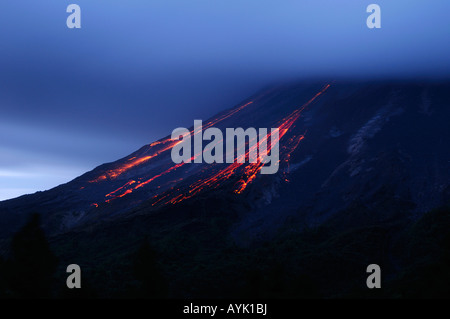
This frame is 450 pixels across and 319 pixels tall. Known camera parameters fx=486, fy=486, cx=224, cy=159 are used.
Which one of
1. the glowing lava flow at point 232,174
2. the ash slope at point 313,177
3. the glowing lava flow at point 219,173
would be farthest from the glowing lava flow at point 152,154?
the glowing lava flow at point 232,174

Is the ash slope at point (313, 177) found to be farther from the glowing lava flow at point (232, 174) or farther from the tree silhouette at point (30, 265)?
the tree silhouette at point (30, 265)

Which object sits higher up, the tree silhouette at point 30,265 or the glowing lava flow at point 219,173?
the glowing lava flow at point 219,173

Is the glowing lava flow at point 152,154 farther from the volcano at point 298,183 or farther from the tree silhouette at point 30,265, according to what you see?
the tree silhouette at point 30,265

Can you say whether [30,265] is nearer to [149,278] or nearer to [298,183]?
[149,278]

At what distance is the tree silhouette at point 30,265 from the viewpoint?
34.1 metres

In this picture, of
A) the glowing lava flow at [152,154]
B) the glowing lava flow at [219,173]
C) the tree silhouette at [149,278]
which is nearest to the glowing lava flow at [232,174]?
the glowing lava flow at [219,173]

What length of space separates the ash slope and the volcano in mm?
216

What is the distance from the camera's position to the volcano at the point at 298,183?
6925cm

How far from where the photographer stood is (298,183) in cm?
8256

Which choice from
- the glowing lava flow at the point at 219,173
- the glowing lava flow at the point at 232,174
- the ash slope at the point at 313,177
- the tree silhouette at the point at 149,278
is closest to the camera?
the tree silhouette at the point at 149,278

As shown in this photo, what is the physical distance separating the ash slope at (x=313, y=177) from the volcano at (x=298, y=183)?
216 mm

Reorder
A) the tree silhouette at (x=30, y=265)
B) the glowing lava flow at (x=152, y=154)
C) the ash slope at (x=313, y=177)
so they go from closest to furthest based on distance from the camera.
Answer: the tree silhouette at (x=30, y=265)
the ash slope at (x=313, y=177)
the glowing lava flow at (x=152, y=154)

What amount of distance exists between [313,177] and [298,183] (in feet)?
11.7

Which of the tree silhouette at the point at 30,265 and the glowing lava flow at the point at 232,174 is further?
the glowing lava flow at the point at 232,174
